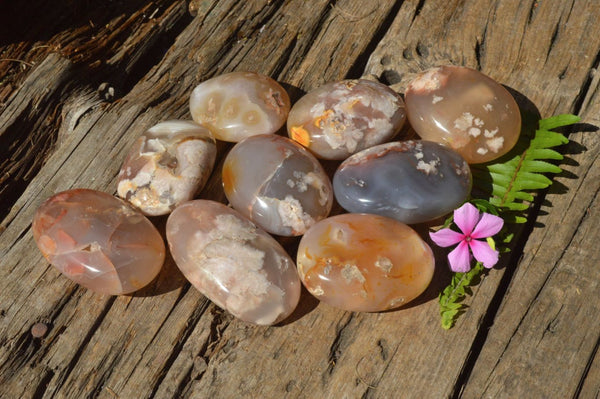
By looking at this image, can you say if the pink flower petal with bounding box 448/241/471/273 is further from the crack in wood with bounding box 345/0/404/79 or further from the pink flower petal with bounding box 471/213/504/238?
the crack in wood with bounding box 345/0/404/79

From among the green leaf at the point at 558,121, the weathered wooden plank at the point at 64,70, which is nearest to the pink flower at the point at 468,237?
the green leaf at the point at 558,121

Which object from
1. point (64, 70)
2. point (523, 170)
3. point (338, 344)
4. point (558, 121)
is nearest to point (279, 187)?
point (338, 344)

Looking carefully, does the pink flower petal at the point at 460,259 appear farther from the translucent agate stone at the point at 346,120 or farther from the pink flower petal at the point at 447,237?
the translucent agate stone at the point at 346,120

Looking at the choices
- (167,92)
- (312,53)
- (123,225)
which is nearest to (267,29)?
(312,53)

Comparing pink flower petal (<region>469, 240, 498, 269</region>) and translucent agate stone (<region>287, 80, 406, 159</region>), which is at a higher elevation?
translucent agate stone (<region>287, 80, 406, 159</region>)

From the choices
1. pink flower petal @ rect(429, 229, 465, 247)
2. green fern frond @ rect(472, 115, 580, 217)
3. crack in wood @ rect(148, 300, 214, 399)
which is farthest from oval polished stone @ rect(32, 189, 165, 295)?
green fern frond @ rect(472, 115, 580, 217)

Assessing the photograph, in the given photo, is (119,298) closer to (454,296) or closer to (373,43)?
(454,296)
